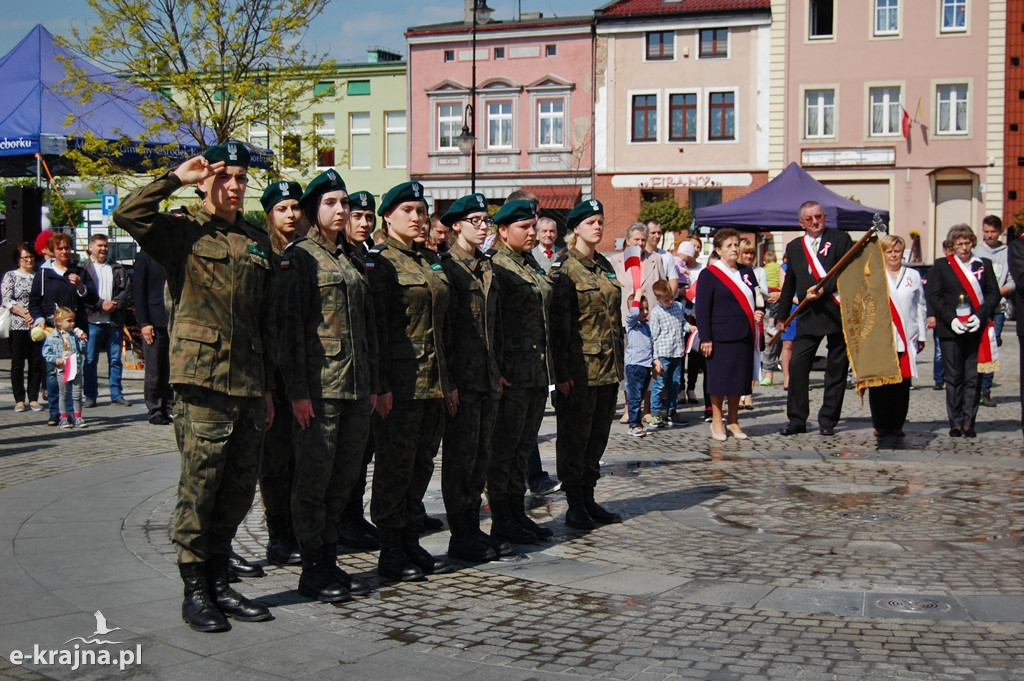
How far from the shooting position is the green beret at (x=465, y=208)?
23.1 feet

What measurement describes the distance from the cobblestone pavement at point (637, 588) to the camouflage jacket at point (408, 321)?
1.07 m

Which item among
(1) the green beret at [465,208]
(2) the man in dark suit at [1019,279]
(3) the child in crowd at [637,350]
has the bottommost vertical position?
(3) the child in crowd at [637,350]

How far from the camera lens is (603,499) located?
8.87m

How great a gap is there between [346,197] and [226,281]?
101 cm

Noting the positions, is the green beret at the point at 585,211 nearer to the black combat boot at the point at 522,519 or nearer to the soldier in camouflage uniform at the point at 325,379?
the black combat boot at the point at 522,519

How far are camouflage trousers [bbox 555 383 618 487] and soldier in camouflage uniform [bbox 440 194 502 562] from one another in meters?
0.98

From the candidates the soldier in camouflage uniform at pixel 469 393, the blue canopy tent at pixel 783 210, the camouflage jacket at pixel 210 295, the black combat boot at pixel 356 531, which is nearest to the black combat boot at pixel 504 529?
the soldier in camouflage uniform at pixel 469 393

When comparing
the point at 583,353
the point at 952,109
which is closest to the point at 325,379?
the point at 583,353

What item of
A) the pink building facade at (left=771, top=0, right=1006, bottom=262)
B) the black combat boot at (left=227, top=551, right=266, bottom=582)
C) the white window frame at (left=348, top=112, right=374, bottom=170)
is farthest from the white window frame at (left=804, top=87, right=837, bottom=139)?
the black combat boot at (left=227, top=551, right=266, bottom=582)

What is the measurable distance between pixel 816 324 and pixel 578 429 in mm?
4878

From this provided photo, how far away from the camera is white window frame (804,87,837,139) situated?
42594 millimetres

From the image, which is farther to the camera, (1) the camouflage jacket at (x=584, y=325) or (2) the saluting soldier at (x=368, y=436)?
(1) the camouflage jacket at (x=584, y=325)

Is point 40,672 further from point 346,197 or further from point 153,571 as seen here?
point 346,197

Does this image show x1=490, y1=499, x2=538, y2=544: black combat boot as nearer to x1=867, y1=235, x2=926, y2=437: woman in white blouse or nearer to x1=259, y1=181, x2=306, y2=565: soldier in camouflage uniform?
x1=259, y1=181, x2=306, y2=565: soldier in camouflage uniform
